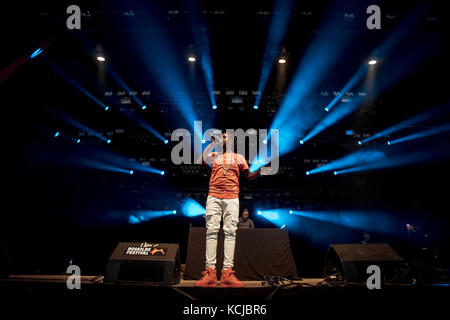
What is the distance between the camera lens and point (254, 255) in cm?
343

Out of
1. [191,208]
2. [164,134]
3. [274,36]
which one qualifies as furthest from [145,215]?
[274,36]

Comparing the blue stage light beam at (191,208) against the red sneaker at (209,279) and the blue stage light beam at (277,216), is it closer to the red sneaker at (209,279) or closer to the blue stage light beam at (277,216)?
the blue stage light beam at (277,216)

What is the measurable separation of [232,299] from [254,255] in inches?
41.5

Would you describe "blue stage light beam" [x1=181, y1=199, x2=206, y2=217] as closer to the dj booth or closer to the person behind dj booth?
the person behind dj booth

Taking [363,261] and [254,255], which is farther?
[254,255]

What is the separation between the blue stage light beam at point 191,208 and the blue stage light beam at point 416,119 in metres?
5.89

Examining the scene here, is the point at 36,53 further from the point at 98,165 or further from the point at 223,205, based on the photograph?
the point at 223,205

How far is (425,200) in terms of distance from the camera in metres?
7.79

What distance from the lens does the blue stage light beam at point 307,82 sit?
5879 millimetres

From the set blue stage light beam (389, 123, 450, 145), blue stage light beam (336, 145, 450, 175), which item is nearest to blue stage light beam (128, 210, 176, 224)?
blue stage light beam (336, 145, 450, 175)

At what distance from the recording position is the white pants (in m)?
2.97

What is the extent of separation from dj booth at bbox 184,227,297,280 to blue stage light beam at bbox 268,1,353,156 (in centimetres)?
475
